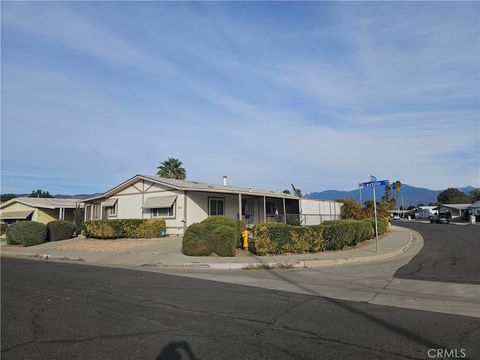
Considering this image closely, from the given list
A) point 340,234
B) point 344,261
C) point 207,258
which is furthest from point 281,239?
point 207,258

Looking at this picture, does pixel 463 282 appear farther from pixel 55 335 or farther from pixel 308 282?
pixel 55 335

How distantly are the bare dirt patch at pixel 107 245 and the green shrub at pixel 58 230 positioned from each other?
157 inches

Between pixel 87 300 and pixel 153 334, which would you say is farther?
pixel 87 300

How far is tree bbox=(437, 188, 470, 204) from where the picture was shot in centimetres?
11397

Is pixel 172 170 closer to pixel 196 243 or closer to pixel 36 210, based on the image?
pixel 36 210

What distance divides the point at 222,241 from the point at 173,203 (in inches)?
372

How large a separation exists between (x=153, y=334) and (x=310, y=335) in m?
2.28

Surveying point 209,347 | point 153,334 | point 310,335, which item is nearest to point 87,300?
point 153,334

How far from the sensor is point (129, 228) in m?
23.9

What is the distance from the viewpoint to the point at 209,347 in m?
5.11

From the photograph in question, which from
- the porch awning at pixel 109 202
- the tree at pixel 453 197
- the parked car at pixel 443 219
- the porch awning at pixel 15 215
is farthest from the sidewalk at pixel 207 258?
the tree at pixel 453 197

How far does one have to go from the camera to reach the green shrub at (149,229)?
2358 cm

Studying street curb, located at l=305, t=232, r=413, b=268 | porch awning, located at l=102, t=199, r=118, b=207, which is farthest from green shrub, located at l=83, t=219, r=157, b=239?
street curb, located at l=305, t=232, r=413, b=268

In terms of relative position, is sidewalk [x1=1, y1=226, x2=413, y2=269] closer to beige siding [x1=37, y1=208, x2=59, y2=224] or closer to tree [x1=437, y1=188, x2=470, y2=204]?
beige siding [x1=37, y1=208, x2=59, y2=224]
